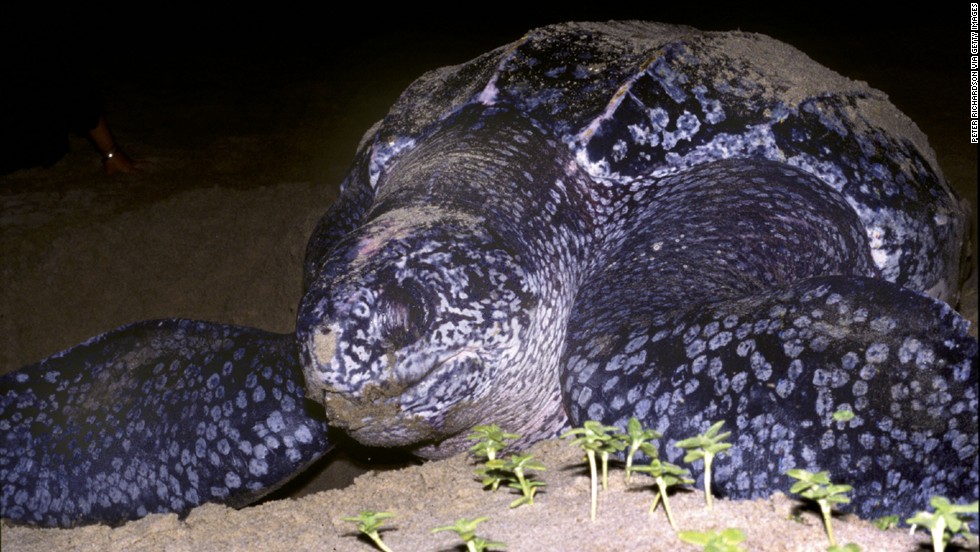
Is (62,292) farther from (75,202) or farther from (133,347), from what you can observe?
(133,347)

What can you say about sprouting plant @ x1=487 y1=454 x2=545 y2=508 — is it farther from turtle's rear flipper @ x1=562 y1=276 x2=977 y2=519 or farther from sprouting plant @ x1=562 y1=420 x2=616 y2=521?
turtle's rear flipper @ x1=562 y1=276 x2=977 y2=519

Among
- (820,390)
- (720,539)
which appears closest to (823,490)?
(720,539)

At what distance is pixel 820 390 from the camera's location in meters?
1.40

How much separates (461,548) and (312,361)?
0.50m

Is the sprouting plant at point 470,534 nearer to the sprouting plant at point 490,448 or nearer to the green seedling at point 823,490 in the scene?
the sprouting plant at point 490,448

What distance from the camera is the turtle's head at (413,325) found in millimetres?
1601

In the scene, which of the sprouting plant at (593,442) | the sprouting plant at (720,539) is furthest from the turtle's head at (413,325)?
the sprouting plant at (720,539)

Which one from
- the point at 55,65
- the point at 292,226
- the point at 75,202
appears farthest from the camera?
the point at 55,65

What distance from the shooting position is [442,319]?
168 centimetres

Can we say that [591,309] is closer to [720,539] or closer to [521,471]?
[521,471]

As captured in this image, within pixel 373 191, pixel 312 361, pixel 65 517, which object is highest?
pixel 373 191

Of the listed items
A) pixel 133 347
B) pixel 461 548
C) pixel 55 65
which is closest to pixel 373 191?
pixel 133 347

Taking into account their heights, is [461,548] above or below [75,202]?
below

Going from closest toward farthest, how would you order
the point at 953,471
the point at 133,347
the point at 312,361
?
the point at 953,471 < the point at 312,361 < the point at 133,347
